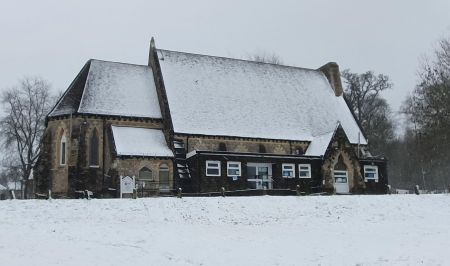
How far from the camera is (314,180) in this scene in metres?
39.7

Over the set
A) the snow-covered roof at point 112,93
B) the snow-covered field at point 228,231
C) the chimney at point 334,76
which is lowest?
the snow-covered field at point 228,231

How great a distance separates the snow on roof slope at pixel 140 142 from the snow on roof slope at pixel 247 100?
1670 millimetres

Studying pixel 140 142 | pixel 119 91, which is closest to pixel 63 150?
pixel 140 142

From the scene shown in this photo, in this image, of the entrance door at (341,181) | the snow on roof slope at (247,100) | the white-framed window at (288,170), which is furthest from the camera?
the snow on roof slope at (247,100)

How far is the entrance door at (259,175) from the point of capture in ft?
126

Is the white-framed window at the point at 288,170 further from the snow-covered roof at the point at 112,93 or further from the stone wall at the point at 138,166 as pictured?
the snow-covered roof at the point at 112,93

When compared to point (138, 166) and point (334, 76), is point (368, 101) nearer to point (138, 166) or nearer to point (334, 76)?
point (334, 76)

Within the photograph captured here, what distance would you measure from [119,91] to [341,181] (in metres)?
18.1

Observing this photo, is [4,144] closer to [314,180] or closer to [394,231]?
[314,180]

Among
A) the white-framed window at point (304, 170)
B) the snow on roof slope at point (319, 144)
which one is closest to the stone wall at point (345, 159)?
the snow on roof slope at point (319, 144)

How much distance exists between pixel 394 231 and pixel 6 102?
43.0 metres

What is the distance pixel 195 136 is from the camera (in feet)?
129

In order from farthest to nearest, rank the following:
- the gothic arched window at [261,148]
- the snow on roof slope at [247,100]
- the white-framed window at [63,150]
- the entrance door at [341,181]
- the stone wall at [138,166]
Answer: the gothic arched window at [261,148]
the snow on roof slope at [247,100]
the entrance door at [341,181]
the white-framed window at [63,150]
the stone wall at [138,166]

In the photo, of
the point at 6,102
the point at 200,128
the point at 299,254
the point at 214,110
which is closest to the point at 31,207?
the point at 299,254
